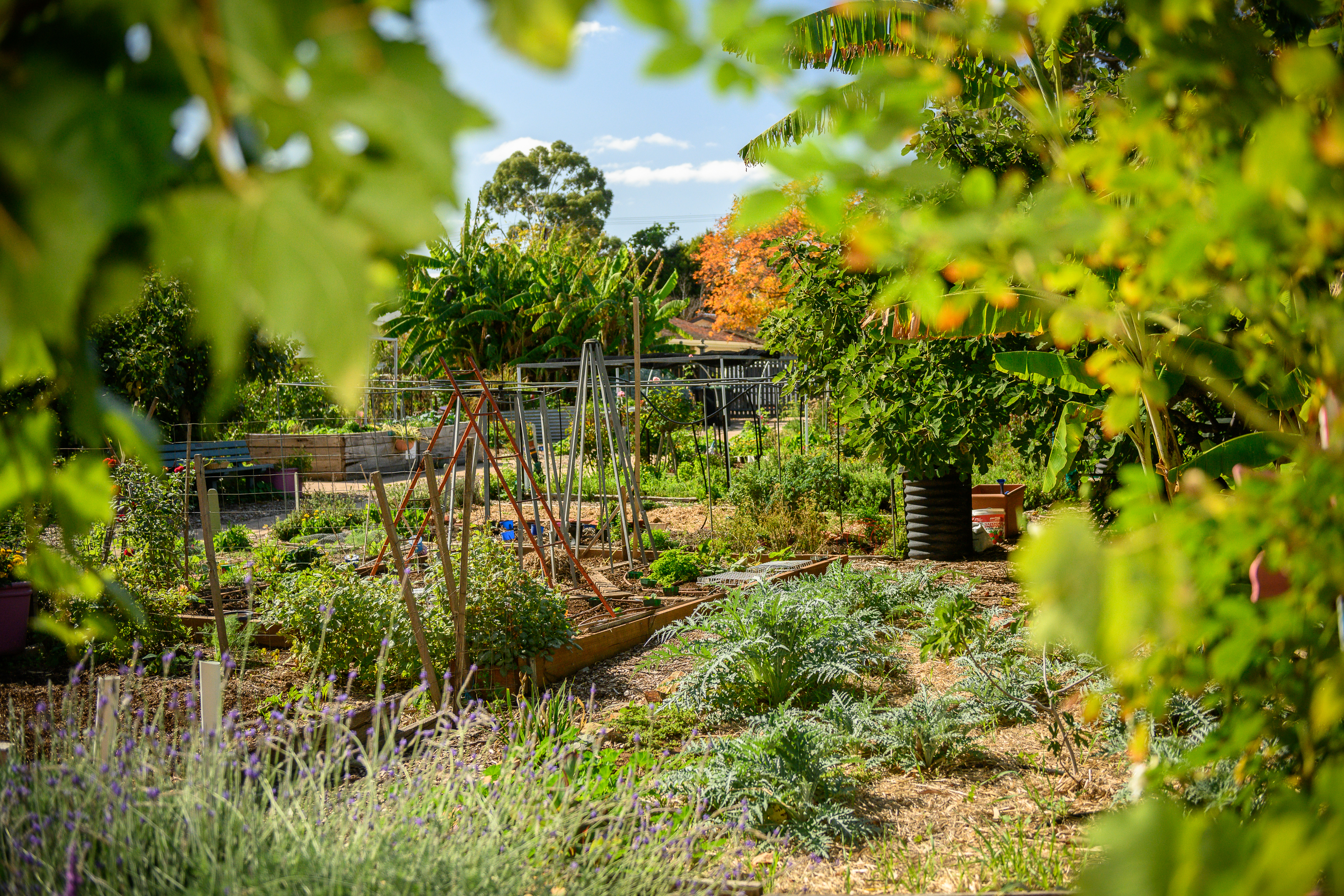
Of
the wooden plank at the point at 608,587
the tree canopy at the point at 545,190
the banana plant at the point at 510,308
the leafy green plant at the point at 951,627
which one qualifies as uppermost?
the tree canopy at the point at 545,190

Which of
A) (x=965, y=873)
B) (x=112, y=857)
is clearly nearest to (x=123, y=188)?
(x=112, y=857)

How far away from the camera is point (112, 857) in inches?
71.2

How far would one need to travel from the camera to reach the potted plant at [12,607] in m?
5.06

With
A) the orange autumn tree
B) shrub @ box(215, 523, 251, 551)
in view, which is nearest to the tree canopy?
the orange autumn tree

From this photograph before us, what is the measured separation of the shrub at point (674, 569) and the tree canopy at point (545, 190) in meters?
35.7

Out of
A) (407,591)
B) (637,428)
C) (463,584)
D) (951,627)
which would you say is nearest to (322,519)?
(637,428)

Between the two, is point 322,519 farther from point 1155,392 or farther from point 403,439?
point 1155,392

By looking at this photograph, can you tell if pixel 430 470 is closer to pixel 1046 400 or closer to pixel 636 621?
pixel 636 621

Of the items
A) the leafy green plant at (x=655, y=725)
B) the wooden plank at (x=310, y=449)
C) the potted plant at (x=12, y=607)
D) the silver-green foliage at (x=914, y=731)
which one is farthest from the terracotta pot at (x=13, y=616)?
the wooden plank at (x=310, y=449)

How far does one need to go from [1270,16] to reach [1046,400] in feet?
9.92

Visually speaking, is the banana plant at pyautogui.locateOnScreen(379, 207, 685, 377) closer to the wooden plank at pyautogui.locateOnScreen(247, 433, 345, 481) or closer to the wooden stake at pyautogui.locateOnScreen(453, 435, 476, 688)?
the wooden plank at pyautogui.locateOnScreen(247, 433, 345, 481)

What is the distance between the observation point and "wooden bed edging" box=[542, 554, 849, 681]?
16.0 feet

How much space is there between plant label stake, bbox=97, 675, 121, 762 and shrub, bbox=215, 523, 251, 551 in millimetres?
6632

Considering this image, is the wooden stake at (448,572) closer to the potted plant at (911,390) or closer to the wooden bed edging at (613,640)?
the wooden bed edging at (613,640)
